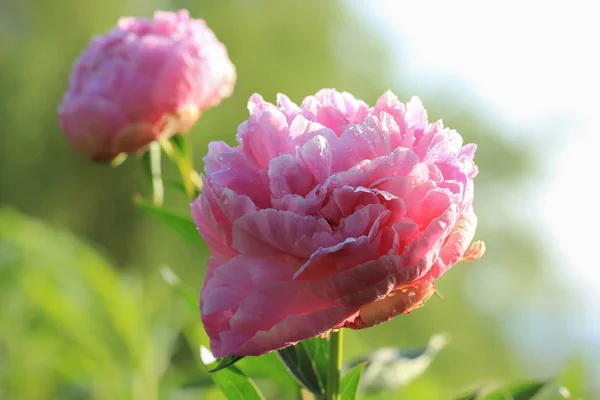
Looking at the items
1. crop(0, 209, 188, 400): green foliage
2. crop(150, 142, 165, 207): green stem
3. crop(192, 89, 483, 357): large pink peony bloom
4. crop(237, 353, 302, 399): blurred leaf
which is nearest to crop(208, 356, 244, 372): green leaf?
crop(192, 89, 483, 357): large pink peony bloom

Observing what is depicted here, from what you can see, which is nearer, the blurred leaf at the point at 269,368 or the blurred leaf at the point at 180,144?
the blurred leaf at the point at 269,368

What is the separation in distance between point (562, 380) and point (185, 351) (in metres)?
2.06

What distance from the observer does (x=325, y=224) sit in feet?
0.83

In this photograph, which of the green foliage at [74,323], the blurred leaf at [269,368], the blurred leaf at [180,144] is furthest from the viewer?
the green foliage at [74,323]

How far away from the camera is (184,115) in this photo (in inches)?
19.6

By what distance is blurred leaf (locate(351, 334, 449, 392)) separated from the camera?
0.42 meters

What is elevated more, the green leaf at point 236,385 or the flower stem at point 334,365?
the flower stem at point 334,365

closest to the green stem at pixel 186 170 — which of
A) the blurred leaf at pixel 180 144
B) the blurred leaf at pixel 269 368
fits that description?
the blurred leaf at pixel 180 144

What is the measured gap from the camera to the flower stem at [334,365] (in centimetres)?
30

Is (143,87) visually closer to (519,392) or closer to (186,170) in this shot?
(186,170)

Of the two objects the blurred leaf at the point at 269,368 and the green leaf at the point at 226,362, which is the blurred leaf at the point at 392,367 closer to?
the blurred leaf at the point at 269,368

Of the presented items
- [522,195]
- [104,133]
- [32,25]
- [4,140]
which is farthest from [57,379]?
[522,195]

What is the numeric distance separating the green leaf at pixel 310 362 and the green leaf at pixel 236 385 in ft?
0.07

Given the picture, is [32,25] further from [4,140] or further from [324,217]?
[324,217]
